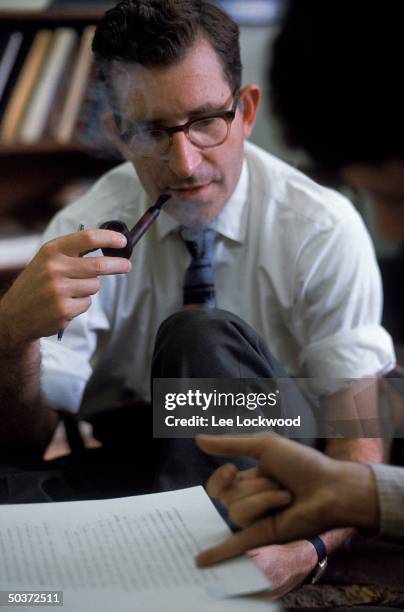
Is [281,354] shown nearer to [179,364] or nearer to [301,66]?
[179,364]

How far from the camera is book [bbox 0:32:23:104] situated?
1197 millimetres

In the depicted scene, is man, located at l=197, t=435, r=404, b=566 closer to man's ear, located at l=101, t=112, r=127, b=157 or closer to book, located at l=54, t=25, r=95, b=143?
man's ear, located at l=101, t=112, r=127, b=157

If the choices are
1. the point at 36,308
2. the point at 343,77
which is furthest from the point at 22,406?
the point at 343,77

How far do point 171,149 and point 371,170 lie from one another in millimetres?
218

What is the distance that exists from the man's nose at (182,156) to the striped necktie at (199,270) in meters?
0.10

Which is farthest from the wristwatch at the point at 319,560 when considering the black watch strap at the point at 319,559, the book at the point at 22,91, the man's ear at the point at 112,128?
the book at the point at 22,91

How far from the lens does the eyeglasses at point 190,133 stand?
0.79 metres

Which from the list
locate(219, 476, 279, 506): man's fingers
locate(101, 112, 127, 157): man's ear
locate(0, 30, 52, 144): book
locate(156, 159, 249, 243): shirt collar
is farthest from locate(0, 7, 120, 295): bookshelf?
locate(219, 476, 279, 506): man's fingers

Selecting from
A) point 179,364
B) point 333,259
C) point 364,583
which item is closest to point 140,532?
point 179,364

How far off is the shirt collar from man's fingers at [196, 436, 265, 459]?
38 cm

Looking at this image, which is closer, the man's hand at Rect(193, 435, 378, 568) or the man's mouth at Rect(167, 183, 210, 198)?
the man's hand at Rect(193, 435, 378, 568)

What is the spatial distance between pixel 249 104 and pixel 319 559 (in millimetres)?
512

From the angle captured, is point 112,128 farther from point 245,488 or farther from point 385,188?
point 245,488

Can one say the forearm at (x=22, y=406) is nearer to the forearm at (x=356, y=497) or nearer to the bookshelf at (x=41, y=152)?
the bookshelf at (x=41, y=152)
